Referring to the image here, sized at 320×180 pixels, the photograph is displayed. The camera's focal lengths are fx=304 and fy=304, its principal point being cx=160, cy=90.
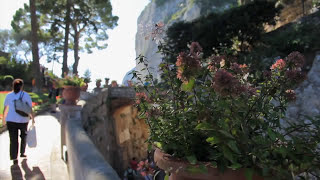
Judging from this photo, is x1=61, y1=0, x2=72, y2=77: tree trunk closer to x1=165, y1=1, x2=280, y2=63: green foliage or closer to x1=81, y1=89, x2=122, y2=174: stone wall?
x1=81, y1=89, x2=122, y2=174: stone wall

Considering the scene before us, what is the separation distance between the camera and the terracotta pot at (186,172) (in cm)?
134

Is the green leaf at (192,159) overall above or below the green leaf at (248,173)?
above

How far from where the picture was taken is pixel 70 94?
6266 mm

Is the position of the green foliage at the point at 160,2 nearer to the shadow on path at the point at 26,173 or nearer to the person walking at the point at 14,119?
the person walking at the point at 14,119

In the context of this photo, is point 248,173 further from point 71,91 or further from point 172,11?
point 172,11

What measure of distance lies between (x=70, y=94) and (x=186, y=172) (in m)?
5.23

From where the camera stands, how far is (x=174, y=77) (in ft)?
5.66

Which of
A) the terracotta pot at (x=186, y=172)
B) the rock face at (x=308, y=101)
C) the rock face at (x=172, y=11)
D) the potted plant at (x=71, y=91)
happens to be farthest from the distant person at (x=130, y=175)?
the rock face at (x=172, y=11)

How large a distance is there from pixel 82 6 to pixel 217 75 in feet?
83.4

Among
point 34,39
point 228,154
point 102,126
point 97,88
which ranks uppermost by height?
point 34,39

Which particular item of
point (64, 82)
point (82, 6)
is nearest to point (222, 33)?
point (64, 82)

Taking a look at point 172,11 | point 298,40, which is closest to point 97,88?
point 298,40

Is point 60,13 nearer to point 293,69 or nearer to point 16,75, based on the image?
point 16,75

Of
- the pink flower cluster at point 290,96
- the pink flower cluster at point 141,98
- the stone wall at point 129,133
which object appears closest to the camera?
the pink flower cluster at point 290,96
